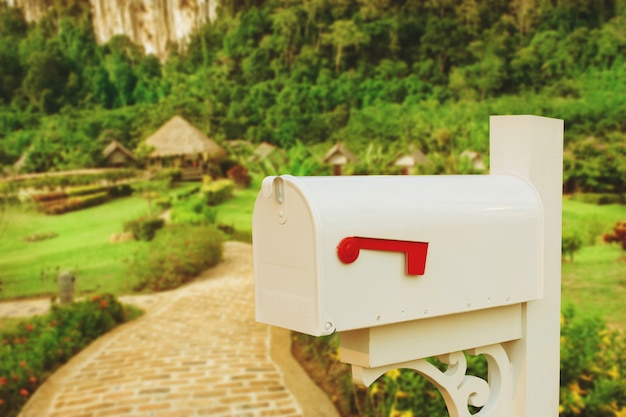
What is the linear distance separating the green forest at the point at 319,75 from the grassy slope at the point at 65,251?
26.5 inches

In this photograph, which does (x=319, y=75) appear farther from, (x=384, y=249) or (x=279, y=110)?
(x=384, y=249)

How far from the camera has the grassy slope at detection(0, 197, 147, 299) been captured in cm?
715

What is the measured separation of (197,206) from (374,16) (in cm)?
310

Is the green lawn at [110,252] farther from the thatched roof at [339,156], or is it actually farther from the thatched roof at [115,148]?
the thatched roof at [339,156]

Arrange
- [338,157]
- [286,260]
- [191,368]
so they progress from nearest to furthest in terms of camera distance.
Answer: [286,260] → [191,368] → [338,157]

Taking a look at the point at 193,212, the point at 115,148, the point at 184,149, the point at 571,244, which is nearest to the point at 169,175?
the point at 184,149

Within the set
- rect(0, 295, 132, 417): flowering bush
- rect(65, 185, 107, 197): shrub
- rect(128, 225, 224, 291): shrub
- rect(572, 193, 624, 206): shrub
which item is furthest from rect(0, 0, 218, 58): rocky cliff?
rect(572, 193, 624, 206): shrub

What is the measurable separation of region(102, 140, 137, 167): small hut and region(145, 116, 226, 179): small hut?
0.24 meters

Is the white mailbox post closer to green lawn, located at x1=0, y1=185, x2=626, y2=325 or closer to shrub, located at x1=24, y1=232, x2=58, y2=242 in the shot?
green lawn, located at x1=0, y1=185, x2=626, y2=325

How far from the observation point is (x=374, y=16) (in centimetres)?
820

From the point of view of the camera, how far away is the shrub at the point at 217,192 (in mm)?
8047

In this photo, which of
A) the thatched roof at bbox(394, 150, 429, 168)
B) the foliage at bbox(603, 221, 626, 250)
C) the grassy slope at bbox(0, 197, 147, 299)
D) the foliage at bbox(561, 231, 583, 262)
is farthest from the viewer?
the thatched roof at bbox(394, 150, 429, 168)

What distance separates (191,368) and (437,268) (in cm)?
516

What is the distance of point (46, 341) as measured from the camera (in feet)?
20.4
